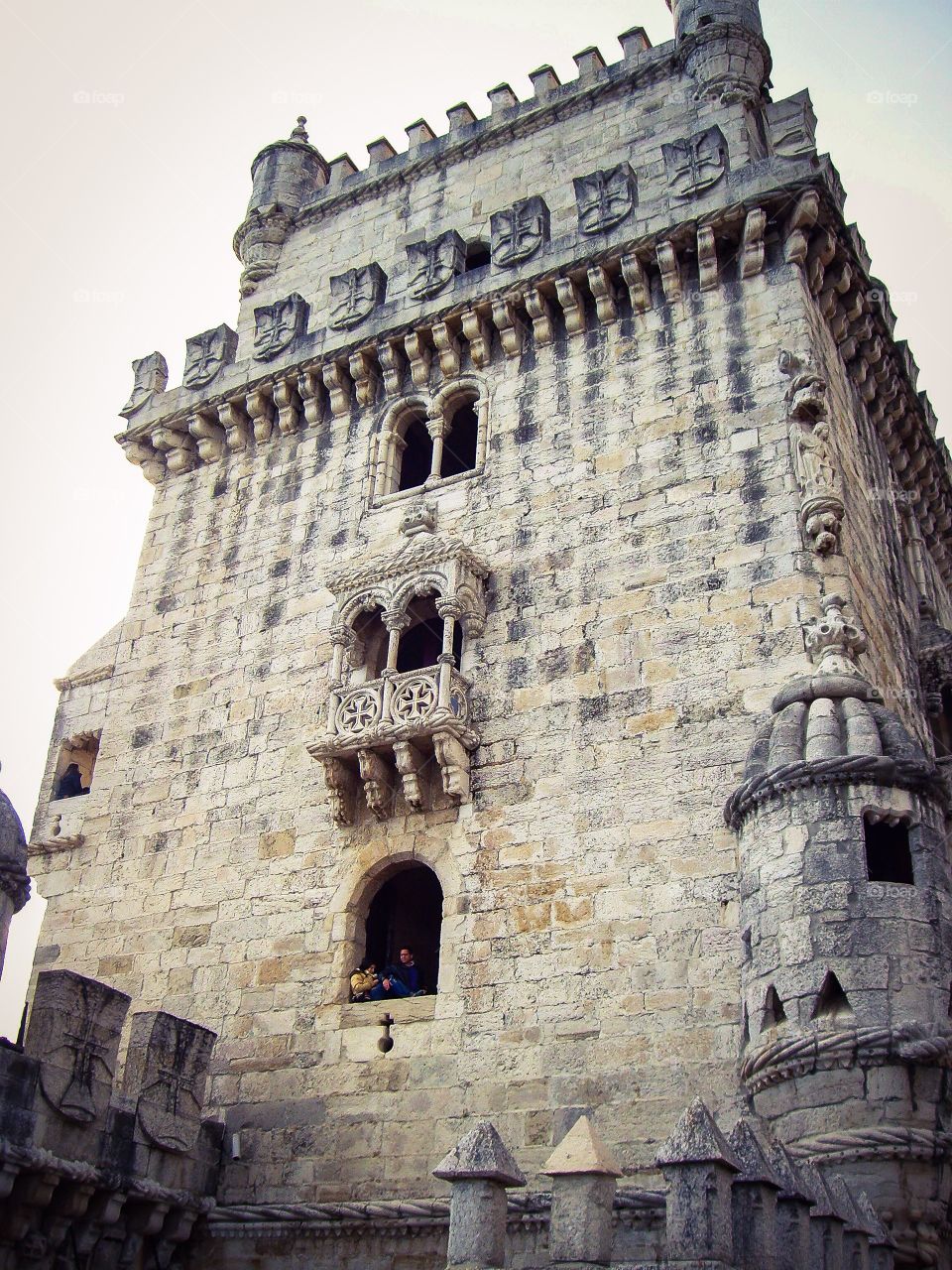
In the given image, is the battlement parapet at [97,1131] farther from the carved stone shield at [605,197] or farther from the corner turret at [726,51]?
the corner turret at [726,51]

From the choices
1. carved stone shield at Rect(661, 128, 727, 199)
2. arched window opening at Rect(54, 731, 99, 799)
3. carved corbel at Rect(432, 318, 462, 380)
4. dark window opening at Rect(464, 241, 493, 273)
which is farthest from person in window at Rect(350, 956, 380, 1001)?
dark window opening at Rect(464, 241, 493, 273)

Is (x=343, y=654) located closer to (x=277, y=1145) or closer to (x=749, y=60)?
(x=277, y=1145)

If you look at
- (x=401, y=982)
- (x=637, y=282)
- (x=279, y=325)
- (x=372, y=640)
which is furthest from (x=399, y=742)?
(x=279, y=325)

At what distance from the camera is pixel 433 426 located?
17.5 m

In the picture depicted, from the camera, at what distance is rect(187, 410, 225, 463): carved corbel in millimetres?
19641

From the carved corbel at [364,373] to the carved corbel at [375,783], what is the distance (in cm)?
583

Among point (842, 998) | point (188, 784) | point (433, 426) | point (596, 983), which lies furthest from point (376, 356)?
point (842, 998)

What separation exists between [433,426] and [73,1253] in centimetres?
1031

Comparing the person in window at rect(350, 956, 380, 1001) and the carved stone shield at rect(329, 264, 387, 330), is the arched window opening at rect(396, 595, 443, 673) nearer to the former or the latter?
the person in window at rect(350, 956, 380, 1001)

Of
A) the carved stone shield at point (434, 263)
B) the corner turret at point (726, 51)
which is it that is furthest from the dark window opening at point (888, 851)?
the corner turret at point (726, 51)

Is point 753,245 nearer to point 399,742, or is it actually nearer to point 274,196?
point 399,742

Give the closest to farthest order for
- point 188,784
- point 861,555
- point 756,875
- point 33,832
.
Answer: point 756,875, point 861,555, point 188,784, point 33,832

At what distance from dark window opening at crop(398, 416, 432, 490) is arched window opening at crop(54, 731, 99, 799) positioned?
18.2 feet

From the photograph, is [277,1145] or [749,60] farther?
[749,60]
